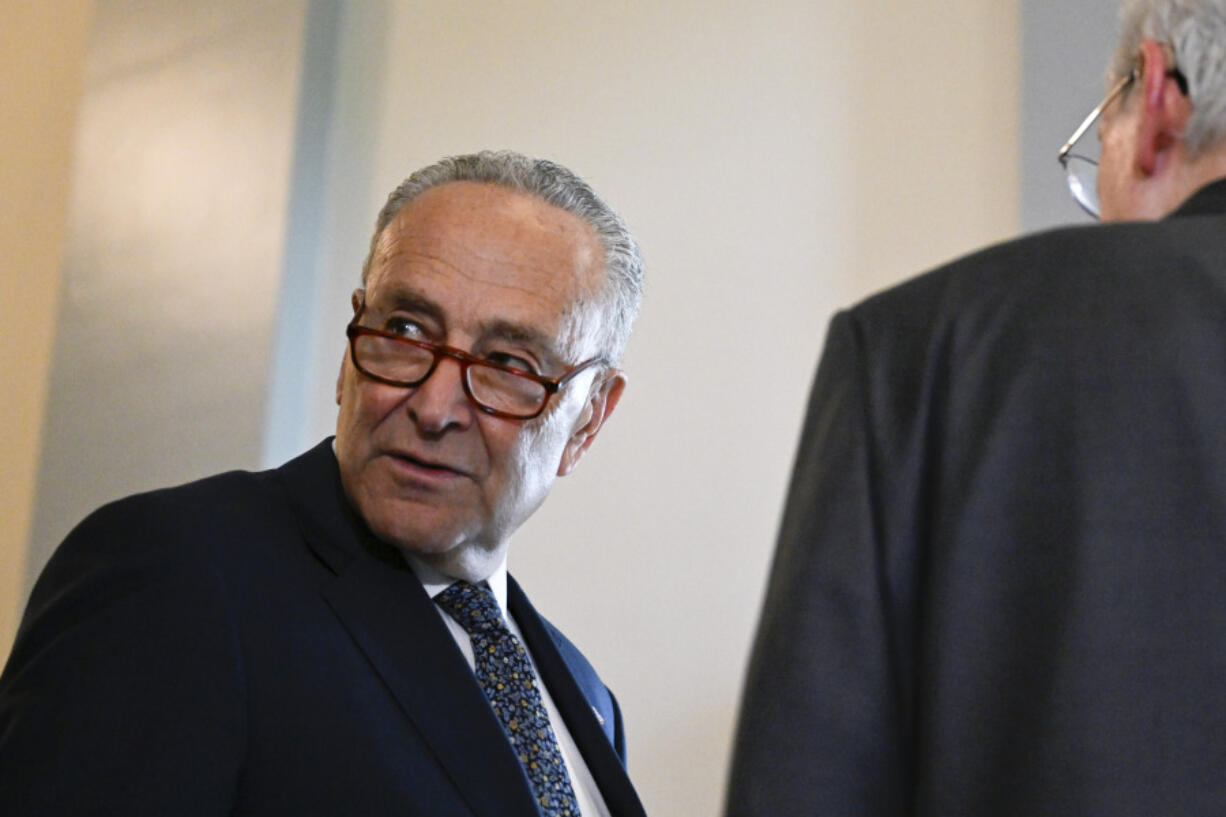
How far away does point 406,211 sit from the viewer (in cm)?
182

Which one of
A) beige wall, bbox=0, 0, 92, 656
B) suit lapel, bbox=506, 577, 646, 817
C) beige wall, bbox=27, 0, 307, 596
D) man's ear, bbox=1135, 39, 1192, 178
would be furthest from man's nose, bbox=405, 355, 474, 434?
beige wall, bbox=0, 0, 92, 656

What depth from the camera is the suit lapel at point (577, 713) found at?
5.68ft

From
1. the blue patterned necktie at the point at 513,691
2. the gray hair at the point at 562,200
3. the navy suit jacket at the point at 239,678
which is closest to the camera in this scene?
the navy suit jacket at the point at 239,678

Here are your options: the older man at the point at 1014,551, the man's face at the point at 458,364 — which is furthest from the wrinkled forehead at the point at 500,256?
the older man at the point at 1014,551

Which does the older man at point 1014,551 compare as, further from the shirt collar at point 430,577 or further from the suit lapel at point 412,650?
the shirt collar at point 430,577

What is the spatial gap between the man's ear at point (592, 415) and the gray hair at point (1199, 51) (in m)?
0.96

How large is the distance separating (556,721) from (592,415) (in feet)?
1.34

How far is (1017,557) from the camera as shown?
2.96 ft

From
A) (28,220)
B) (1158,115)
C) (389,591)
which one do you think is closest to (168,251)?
(28,220)

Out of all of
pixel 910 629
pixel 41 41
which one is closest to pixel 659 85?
pixel 41 41

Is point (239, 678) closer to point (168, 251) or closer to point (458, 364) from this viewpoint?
point (458, 364)

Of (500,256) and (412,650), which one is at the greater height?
(500,256)

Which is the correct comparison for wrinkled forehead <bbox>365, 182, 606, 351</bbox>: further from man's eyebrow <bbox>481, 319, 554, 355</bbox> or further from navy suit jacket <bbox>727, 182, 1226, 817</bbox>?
navy suit jacket <bbox>727, 182, 1226, 817</bbox>

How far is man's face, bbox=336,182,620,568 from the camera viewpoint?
1644 mm
